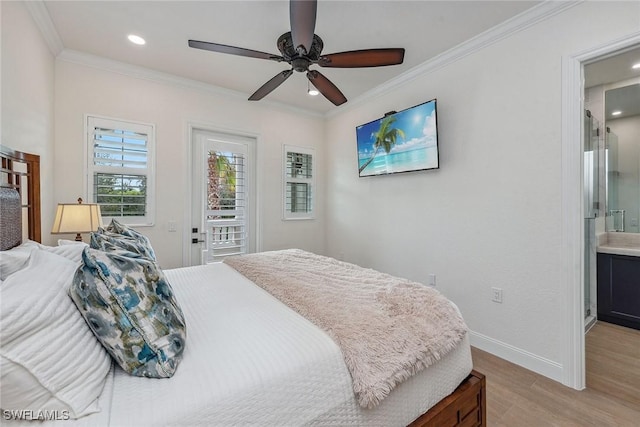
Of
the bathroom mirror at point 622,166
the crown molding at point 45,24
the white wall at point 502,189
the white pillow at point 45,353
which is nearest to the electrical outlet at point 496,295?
the white wall at point 502,189

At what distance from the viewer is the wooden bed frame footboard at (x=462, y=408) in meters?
1.19

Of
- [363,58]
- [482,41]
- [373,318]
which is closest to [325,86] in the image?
[363,58]

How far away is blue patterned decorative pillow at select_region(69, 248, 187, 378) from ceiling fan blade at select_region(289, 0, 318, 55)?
1.39 meters

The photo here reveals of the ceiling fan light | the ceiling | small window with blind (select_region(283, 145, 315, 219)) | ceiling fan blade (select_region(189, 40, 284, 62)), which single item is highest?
the ceiling

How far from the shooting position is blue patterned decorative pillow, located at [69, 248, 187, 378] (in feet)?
2.84

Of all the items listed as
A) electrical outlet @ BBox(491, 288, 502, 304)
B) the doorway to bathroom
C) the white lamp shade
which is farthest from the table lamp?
the doorway to bathroom

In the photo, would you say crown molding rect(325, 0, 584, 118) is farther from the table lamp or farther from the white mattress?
the table lamp

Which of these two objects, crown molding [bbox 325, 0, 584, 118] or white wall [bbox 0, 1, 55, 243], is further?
crown molding [bbox 325, 0, 584, 118]

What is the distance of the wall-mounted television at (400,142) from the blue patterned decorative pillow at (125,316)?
2592 millimetres

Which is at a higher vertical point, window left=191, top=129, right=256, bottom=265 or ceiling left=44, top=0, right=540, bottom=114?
ceiling left=44, top=0, right=540, bottom=114

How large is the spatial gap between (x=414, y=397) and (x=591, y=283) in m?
3.04

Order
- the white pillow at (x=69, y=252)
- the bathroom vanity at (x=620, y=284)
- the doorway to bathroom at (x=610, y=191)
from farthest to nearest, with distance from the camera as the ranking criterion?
the bathroom vanity at (x=620, y=284)
the doorway to bathroom at (x=610, y=191)
the white pillow at (x=69, y=252)

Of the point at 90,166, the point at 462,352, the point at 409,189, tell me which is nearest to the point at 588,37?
the point at 409,189

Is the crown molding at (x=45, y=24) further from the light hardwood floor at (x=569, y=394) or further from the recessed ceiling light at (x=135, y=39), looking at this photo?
the light hardwood floor at (x=569, y=394)
